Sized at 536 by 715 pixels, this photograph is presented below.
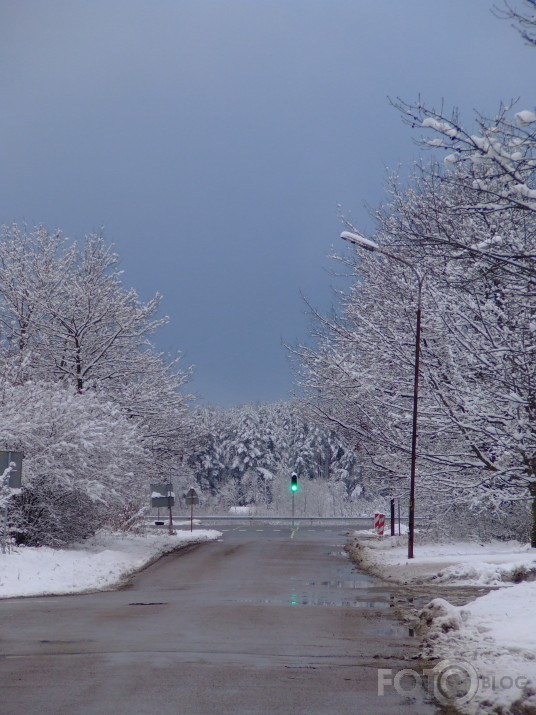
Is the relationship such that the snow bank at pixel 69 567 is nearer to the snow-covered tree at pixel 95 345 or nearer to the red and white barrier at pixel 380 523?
the snow-covered tree at pixel 95 345

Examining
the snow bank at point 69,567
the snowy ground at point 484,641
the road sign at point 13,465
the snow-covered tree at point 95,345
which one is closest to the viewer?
the snowy ground at point 484,641

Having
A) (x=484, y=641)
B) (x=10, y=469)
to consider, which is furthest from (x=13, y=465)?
(x=484, y=641)

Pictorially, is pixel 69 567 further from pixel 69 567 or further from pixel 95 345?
pixel 95 345

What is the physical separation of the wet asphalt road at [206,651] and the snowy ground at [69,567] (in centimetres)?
139

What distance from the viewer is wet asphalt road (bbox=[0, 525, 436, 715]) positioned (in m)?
7.93

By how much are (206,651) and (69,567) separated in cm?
1250

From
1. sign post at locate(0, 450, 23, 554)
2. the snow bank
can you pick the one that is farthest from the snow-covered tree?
sign post at locate(0, 450, 23, 554)

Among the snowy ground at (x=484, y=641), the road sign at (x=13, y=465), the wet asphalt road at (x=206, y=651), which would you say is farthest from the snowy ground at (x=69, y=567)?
the snowy ground at (x=484, y=641)

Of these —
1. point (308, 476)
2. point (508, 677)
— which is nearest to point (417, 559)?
point (508, 677)

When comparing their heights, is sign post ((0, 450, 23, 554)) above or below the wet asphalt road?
above

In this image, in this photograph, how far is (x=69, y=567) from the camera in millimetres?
22422

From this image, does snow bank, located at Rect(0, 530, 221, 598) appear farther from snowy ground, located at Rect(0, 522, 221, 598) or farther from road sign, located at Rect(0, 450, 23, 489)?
road sign, located at Rect(0, 450, 23, 489)

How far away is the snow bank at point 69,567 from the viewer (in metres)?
19.8

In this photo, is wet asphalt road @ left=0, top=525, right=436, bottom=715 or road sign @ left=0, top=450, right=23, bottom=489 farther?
road sign @ left=0, top=450, right=23, bottom=489
